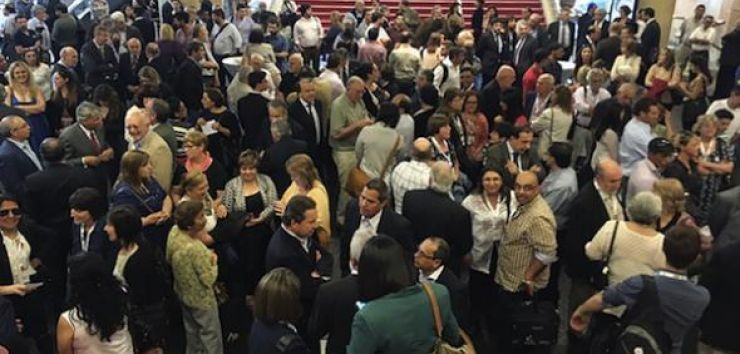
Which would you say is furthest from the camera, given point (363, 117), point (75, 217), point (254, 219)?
point (363, 117)

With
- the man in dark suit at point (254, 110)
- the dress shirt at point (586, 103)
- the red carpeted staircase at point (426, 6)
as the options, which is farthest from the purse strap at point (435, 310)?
the red carpeted staircase at point (426, 6)

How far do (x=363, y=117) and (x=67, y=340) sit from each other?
12.5 feet

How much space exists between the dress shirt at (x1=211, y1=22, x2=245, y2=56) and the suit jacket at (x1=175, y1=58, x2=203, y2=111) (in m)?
2.50

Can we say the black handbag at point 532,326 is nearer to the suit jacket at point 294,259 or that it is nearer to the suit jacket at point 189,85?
the suit jacket at point 294,259

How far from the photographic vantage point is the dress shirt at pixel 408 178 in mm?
4949

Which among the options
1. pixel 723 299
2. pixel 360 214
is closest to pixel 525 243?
pixel 360 214

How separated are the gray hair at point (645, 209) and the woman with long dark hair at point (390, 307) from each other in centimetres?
171

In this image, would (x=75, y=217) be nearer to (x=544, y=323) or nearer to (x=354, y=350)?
(x=354, y=350)

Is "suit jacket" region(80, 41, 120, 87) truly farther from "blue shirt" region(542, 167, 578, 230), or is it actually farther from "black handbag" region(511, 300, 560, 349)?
"black handbag" region(511, 300, 560, 349)

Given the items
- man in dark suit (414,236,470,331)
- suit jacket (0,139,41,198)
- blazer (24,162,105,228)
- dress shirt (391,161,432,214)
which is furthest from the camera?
suit jacket (0,139,41,198)

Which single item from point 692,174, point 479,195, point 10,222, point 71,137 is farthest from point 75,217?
point 692,174

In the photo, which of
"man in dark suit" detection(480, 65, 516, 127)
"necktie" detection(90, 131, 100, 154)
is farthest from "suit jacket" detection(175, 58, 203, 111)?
"man in dark suit" detection(480, 65, 516, 127)

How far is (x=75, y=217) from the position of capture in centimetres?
418

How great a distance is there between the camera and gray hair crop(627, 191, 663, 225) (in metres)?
3.96
